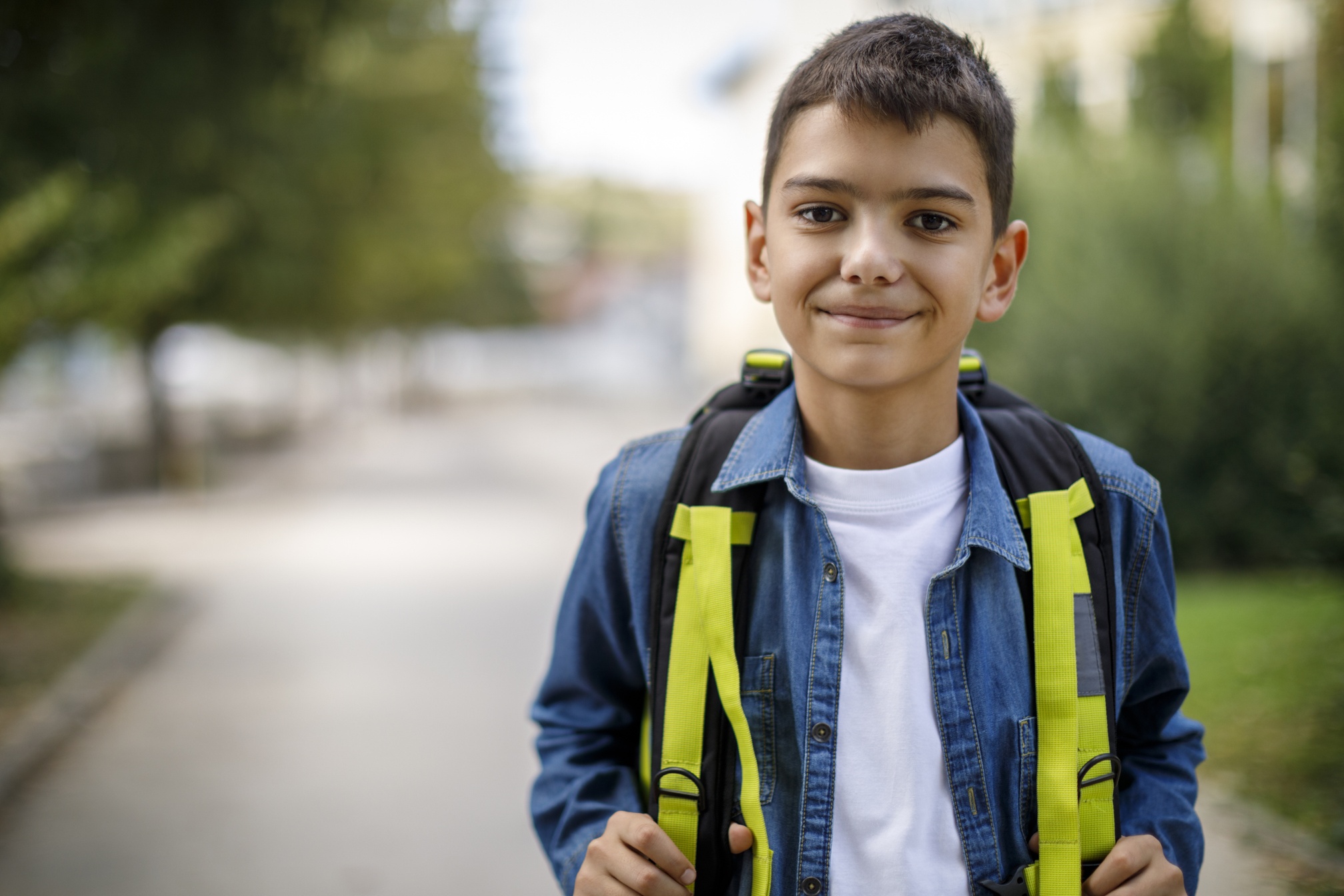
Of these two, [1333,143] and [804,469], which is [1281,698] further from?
[804,469]

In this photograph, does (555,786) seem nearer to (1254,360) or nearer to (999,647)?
(999,647)

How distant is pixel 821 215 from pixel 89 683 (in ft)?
23.8

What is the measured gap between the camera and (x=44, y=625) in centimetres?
A: 880

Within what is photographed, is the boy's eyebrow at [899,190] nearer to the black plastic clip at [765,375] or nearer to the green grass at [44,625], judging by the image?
the black plastic clip at [765,375]

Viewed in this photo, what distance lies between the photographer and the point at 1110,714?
1.61 m

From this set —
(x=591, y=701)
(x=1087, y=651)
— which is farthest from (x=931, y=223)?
(x=591, y=701)

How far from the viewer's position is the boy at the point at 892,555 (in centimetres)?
157

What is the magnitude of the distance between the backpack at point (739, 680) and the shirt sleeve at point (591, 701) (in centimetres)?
12

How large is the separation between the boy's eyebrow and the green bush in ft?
33.1

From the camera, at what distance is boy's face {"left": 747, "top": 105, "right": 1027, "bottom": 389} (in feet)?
5.14

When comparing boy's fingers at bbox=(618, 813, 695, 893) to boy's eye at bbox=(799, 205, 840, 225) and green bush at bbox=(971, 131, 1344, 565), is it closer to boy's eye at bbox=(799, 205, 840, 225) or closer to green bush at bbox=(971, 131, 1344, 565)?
boy's eye at bbox=(799, 205, 840, 225)

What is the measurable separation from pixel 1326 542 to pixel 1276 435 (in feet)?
19.2

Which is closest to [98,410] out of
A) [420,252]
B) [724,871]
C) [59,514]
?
[420,252]

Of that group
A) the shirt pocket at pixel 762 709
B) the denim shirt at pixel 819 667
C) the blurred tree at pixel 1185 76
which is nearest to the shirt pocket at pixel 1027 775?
the denim shirt at pixel 819 667
